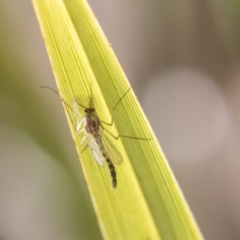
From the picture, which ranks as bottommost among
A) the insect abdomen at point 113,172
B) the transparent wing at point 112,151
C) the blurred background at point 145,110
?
the insect abdomen at point 113,172

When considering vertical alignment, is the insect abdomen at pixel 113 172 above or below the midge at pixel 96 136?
below

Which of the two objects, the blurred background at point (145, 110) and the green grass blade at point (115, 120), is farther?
the blurred background at point (145, 110)

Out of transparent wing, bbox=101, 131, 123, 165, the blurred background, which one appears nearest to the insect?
transparent wing, bbox=101, 131, 123, 165

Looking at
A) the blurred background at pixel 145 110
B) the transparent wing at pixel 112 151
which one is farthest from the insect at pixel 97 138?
the blurred background at pixel 145 110

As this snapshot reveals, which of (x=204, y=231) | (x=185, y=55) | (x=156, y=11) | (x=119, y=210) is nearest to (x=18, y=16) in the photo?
(x=156, y=11)

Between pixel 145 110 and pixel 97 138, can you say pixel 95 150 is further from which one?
pixel 145 110

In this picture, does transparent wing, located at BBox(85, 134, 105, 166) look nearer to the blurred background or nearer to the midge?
the midge

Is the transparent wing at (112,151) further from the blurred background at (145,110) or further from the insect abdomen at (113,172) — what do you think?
the blurred background at (145,110)
